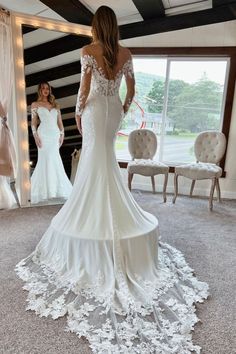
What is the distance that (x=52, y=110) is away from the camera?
12.2ft

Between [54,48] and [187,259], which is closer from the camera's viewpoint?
[187,259]

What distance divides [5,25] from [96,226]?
100 inches

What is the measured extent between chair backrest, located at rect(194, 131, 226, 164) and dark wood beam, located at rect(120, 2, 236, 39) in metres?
1.46

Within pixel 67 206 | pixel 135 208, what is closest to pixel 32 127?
pixel 67 206

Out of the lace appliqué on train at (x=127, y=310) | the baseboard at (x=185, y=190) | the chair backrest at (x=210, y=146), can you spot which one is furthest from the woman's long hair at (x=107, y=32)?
the baseboard at (x=185, y=190)

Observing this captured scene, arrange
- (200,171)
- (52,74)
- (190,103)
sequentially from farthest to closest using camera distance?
(190,103)
(200,171)
(52,74)

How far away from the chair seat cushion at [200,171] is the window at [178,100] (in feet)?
2.67

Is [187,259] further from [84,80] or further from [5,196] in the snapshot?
[5,196]

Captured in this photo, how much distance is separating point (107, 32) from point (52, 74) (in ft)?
5.83

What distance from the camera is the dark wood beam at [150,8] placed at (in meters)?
3.50

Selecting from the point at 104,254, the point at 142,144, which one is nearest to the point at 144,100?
the point at 142,144

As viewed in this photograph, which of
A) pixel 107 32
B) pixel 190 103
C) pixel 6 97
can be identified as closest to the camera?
pixel 107 32

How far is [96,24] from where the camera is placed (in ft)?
6.68

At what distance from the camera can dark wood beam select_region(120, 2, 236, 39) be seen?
12.3ft
